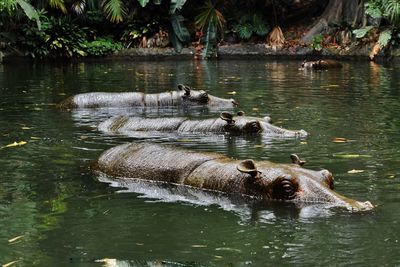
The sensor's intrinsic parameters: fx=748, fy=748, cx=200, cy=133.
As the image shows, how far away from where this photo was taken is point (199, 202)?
7387 mm

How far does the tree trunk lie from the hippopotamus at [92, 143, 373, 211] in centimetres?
2324

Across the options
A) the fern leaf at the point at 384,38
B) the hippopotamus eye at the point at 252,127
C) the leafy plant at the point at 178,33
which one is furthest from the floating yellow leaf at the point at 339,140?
the leafy plant at the point at 178,33

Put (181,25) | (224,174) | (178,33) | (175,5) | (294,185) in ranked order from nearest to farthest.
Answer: (294,185) < (224,174) < (175,5) < (178,33) < (181,25)

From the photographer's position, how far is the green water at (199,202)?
5.74 m

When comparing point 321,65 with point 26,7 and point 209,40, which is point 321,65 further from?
point 26,7

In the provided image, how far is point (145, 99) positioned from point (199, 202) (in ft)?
28.4

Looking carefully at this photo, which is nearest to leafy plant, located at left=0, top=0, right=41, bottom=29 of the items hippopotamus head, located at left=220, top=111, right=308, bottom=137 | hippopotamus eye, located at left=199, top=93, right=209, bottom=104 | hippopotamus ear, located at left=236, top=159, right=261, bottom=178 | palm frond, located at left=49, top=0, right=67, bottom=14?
palm frond, located at left=49, top=0, right=67, bottom=14

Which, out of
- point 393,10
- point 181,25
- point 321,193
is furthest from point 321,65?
point 321,193

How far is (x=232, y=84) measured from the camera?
20094 millimetres

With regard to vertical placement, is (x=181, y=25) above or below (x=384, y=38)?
above

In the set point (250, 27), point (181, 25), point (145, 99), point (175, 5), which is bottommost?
point (145, 99)

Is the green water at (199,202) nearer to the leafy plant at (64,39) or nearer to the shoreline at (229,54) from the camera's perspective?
the shoreline at (229,54)

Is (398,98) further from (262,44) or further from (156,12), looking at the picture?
(156,12)

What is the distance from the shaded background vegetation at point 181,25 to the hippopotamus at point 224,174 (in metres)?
21.0
